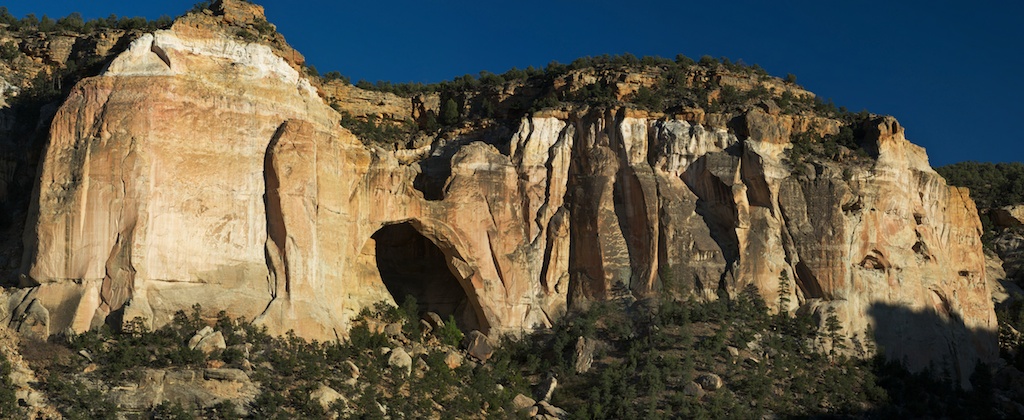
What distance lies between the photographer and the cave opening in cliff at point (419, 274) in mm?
44125

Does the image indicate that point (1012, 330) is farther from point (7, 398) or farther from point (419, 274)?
point (7, 398)

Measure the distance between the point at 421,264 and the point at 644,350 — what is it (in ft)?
26.8

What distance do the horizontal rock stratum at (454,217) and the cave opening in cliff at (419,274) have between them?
2.7 inches

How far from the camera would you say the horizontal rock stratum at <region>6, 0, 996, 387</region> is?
123 ft

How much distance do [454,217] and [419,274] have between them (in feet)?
11.2

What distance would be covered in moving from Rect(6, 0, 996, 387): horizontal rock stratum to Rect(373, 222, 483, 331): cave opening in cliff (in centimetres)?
7

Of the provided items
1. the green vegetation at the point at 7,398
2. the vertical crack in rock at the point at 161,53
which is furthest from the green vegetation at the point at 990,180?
the green vegetation at the point at 7,398

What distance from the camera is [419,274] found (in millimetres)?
45094

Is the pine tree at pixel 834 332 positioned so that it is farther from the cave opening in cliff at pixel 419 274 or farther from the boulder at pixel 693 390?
the cave opening in cliff at pixel 419 274

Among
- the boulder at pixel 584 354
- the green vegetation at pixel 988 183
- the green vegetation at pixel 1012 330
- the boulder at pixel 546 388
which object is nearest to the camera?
the boulder at pixel 546 388

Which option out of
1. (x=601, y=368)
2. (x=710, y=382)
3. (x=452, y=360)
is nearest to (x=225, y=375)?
(x=452, y=360)

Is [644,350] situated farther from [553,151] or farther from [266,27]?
[266,27]

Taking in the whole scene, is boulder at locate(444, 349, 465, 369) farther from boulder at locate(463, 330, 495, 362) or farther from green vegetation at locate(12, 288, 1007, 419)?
boulder at locate(463, 330, 495, 362)

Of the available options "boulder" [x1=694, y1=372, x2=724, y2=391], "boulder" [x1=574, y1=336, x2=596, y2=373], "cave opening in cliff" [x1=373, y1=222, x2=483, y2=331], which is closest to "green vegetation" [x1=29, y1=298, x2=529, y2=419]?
"boulder" [x1=574, y1=336, x2=596, y2=373]
